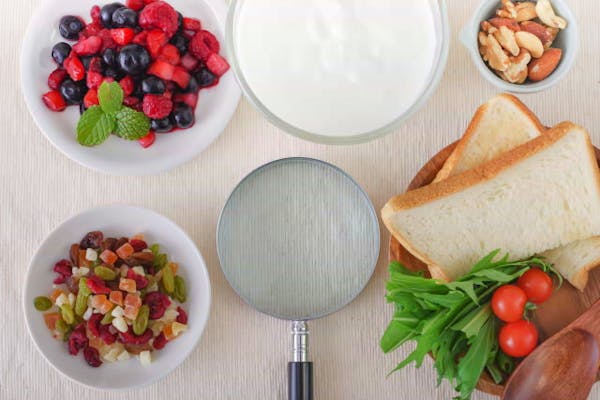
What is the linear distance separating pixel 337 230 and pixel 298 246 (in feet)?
0.23

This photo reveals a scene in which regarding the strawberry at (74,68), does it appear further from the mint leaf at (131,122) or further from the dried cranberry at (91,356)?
the dried cranberry at (91,356)

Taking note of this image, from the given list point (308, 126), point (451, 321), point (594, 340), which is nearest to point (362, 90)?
point (308, 126)

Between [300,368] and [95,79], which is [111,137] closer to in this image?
[95,79]

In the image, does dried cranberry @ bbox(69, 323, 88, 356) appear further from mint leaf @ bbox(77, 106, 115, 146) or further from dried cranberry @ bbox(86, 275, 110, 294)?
mint leaf @ bbox(77, 106, 115, 146)

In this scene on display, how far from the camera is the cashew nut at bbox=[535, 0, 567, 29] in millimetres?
1312

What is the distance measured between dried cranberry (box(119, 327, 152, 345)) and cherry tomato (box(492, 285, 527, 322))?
56cm

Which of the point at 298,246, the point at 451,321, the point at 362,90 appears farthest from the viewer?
the point at 298,246

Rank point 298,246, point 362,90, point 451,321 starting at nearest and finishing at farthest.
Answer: point 362,90
point 451,321
point 298,246

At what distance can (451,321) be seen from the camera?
1.22 metres

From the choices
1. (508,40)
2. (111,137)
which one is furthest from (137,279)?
(508,40)

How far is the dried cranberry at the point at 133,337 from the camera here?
1.30m

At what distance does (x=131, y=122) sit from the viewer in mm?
1320

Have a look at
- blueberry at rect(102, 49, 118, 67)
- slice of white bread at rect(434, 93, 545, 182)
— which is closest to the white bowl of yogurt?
slice of white bread at rect(434, 93, 545, 182)

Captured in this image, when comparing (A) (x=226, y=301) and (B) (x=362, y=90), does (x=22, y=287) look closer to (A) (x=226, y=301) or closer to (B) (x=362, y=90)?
(A) (x=226, y=301)
